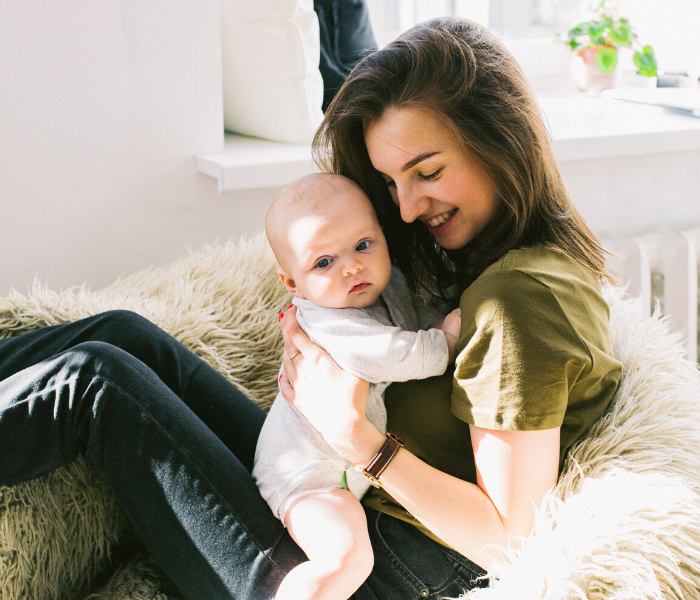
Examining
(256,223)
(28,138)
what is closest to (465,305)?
(256,223)

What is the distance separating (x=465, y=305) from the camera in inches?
34.6

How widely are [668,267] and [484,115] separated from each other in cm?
116

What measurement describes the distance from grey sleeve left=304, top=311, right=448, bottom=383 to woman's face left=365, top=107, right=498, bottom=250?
0.20 metres

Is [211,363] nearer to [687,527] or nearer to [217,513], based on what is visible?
[217,513]

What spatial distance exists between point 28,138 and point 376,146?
34.0 inches

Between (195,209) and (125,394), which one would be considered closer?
(125,394)

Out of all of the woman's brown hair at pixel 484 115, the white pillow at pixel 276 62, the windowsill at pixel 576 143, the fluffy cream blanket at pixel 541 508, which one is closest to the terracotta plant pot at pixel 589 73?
the windowsill at pixel 576 143

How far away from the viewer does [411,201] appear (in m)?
0.99

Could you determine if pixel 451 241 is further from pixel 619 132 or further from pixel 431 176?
pixel 619 132

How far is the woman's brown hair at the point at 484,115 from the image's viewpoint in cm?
92

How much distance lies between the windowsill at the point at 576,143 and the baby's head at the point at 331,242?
0.51 metres

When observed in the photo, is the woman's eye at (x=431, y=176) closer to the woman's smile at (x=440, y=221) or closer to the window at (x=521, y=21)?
the woman's smile at (x=440, y=221)

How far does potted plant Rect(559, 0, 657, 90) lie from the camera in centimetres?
207

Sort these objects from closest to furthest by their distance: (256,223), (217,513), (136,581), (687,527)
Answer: (687,527) < (217,513) < (136,581) < (256,223)
